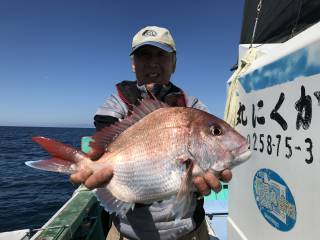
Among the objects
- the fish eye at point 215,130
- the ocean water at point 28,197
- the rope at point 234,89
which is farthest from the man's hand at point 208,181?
the ocean water at point 28,197

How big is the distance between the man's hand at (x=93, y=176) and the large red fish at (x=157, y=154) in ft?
0.12

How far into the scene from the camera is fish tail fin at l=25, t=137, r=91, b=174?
218 centimetres

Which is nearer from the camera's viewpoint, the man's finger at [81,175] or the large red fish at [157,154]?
the large red fish at [157,154]

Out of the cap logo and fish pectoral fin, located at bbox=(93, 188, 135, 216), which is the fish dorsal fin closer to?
fish pectoral fin, located at bbox=(93, 188, 135, 216)

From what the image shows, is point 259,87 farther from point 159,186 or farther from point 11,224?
point 11,224

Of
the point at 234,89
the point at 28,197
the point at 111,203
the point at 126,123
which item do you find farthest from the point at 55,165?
the point at 28,197

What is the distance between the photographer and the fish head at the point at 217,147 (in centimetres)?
208

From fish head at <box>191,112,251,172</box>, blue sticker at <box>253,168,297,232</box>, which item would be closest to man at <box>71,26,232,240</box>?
fish head at <box>191,112,251,172</box>

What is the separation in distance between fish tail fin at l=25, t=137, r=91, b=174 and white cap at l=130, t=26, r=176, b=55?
1215 millimetres

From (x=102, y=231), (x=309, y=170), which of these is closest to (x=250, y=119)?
(x=309, y=170)

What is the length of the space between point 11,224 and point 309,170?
1517cm

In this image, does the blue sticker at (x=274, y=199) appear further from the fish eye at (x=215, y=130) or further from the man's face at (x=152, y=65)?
the man's face at (x=152, y=65)

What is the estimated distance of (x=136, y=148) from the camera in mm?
2215

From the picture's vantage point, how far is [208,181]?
214cm
